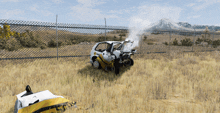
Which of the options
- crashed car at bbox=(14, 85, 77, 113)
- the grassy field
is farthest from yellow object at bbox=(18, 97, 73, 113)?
the grassy field

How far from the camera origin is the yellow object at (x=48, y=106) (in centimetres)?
273

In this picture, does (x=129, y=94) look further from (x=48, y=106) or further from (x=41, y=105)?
(x=41, y=105)

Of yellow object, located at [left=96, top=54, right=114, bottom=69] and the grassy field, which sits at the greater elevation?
yellow object, located at [left=96, top=54, right=114, bottom=69]

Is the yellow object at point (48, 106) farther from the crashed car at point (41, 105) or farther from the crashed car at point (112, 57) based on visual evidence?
the crashed car at point (112, 57)

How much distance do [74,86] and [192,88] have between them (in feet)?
14.0

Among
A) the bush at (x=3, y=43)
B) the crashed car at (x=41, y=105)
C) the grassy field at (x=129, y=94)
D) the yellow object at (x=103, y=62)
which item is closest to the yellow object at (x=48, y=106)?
the crashed car at (x=41, y=105)

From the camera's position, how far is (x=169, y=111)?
320 cm

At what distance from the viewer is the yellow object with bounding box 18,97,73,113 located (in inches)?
107

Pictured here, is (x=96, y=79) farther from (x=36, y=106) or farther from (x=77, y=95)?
(x=36, y=106)

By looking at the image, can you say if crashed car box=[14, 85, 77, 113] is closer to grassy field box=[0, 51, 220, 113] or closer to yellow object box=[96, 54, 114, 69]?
grassy field box=[0, 51, 220, 113]

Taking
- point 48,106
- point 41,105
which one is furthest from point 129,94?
point 41,105

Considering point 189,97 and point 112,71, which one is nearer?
point 189,97

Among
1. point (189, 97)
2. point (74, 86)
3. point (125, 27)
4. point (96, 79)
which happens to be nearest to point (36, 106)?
point (74, 86)

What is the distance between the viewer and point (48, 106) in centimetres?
283
